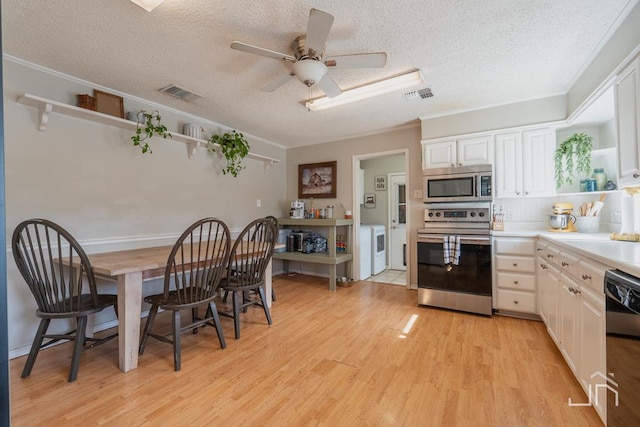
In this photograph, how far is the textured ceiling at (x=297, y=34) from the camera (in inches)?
69.8

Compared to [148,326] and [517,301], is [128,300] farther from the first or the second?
[517,301]

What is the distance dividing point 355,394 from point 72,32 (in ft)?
10.0

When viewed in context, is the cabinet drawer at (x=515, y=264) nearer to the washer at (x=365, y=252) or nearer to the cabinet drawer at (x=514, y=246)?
the cabinet drawer at (x=514, y=246)

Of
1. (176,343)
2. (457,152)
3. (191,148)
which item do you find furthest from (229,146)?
(457,152)

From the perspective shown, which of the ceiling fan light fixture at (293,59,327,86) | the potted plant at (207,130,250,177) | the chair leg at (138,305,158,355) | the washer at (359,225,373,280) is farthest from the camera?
the washer at (359,225,373,280)

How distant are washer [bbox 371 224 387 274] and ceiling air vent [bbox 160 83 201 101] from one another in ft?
10.7

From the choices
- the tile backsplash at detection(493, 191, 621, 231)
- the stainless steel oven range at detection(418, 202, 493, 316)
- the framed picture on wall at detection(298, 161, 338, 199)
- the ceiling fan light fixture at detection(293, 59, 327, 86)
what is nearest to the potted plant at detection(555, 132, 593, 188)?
the tile backsplash at detection(493, 191, 621, 231)

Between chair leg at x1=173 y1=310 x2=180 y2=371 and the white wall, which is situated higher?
the white wall

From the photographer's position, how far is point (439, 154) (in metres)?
3.53

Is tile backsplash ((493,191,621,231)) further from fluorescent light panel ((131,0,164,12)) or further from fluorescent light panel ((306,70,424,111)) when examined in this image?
fluorescent light panel ((131,0,164,12))

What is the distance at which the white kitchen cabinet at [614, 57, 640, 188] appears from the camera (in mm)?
1680

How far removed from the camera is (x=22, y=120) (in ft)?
7.65

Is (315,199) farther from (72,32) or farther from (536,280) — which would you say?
(72,32)

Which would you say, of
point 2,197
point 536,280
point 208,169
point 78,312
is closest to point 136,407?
point 78,312
